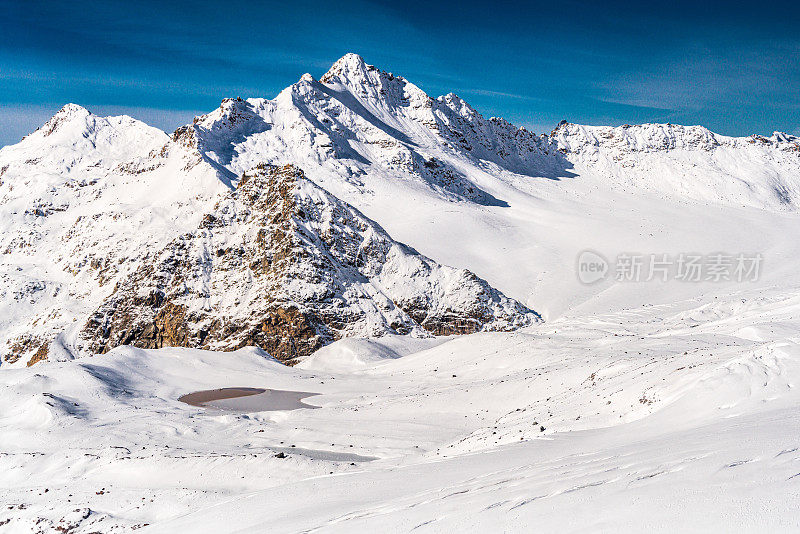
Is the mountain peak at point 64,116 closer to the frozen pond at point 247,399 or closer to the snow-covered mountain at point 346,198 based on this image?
the snow-covered mountain at point 346,198

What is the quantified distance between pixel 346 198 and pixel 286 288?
39.9 metres

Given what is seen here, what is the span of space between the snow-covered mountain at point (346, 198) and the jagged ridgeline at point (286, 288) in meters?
0.19

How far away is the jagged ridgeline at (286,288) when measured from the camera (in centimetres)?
4650

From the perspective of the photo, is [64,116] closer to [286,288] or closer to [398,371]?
[286,288]

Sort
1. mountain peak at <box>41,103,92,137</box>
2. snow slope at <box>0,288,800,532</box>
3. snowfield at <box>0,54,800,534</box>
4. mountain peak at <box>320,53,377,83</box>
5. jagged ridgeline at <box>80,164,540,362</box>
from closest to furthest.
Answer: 1. snow slope at <box>0,288,800,532</box>
2. snowfield at <box>0,54,800,534</box>
3. jagged ridgeline at <box>80,164,540,362</box>
4. mountain peak at <box>41,103,92,137</box>
5. mountain peak at <box>320,53,377,83</box>

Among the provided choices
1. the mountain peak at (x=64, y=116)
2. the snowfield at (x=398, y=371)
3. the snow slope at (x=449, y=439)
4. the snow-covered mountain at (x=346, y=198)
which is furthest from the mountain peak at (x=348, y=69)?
the snow slope at (x=449, y=439)

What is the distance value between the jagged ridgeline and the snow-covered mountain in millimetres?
193

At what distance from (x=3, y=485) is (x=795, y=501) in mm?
19726

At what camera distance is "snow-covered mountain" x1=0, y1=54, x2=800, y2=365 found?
1976 inches

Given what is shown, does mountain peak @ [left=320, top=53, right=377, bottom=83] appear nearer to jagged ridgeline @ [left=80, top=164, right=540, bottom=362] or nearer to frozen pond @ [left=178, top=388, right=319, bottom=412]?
jagged ridgeline @ [left=80, top=164, right=540, bottom=362]

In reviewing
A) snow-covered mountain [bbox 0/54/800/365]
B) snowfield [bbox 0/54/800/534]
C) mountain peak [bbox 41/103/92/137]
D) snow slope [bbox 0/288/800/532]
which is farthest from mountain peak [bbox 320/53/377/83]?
snow slope [bbox 0/288/800/532]

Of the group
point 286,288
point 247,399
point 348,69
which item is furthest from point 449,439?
point 348,69

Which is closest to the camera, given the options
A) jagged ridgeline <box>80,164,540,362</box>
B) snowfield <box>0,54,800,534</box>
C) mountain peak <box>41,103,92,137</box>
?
snowfield <box>0,54,800,534</box>

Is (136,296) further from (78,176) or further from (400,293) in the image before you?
(78,176)
